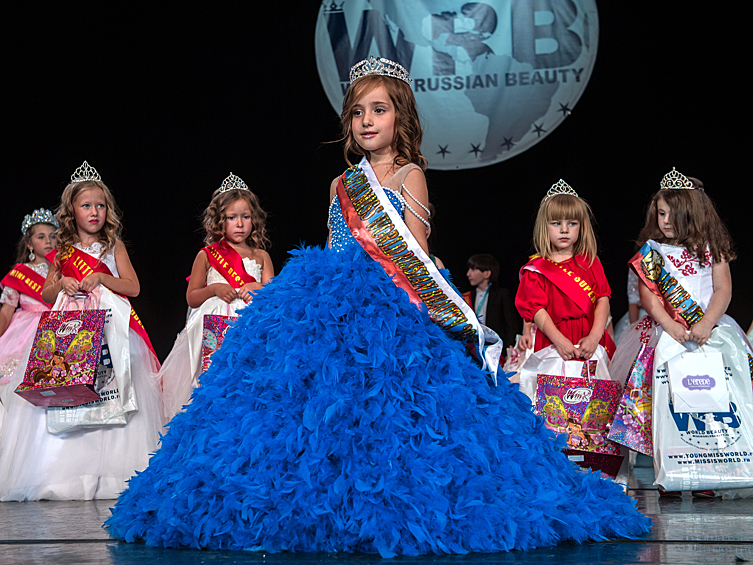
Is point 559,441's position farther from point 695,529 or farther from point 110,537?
point 110,537

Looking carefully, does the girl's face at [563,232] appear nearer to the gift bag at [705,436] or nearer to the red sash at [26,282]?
the gift bag at [705,436]

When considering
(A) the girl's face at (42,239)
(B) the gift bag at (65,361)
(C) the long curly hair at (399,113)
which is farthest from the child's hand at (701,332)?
(A) the girl's face at (42,239)

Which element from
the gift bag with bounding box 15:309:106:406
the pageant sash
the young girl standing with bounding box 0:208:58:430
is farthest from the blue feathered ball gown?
the young girl standing with bounding box 0:208:58:430

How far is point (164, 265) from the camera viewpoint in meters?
5.09

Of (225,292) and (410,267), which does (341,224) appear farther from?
(225,292)

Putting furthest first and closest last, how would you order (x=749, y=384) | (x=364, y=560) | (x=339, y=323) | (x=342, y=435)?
1. (x=749, y=384)
2. (x=339, y=323)
3. (x=342, y=435)
4. (x=364, y=560)

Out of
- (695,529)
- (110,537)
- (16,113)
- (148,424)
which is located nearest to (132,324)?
(148,424)

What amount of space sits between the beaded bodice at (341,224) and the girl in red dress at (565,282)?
125 centimetres

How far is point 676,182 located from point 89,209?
87.2 inches

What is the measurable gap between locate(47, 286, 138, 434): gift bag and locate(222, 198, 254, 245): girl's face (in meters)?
0.58

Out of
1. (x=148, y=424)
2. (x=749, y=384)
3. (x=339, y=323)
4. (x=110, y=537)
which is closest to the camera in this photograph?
(x=339, y=323)

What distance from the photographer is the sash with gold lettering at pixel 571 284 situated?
115 inches

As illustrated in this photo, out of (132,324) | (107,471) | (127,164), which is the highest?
(127,164)

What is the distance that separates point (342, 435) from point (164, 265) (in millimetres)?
3825
